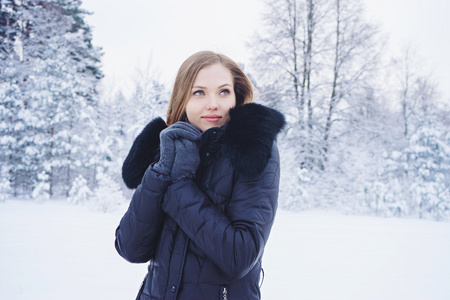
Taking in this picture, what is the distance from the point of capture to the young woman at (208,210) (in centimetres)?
110

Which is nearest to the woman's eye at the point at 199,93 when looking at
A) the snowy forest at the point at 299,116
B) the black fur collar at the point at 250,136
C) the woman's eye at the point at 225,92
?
the woman's eye at the point at 225,92

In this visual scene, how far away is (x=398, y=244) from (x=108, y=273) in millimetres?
5472

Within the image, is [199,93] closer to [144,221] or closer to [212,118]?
[212,118]

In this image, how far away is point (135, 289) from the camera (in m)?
3.50

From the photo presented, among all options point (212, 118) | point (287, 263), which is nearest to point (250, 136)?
point (212, 118)

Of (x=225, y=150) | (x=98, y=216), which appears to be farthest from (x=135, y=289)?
(x=98, y=216)

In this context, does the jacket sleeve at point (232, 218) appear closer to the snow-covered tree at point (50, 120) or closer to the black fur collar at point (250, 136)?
the black fur collar at point (250, 136)

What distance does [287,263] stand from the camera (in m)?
4.50

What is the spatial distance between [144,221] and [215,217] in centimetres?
33

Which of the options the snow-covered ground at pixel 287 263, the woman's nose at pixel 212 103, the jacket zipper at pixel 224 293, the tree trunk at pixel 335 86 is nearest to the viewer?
the jacket zipper at pixel 224 293

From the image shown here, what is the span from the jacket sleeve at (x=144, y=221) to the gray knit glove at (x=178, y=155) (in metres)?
0.05

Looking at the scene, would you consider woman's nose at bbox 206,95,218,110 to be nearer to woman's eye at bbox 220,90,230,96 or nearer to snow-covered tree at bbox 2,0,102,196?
woman's eye at bbox 220,90,230,96

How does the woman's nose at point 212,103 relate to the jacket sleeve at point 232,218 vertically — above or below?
above

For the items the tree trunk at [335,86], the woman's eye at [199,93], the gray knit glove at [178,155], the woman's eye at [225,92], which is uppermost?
the tree trunk at [335,86]
